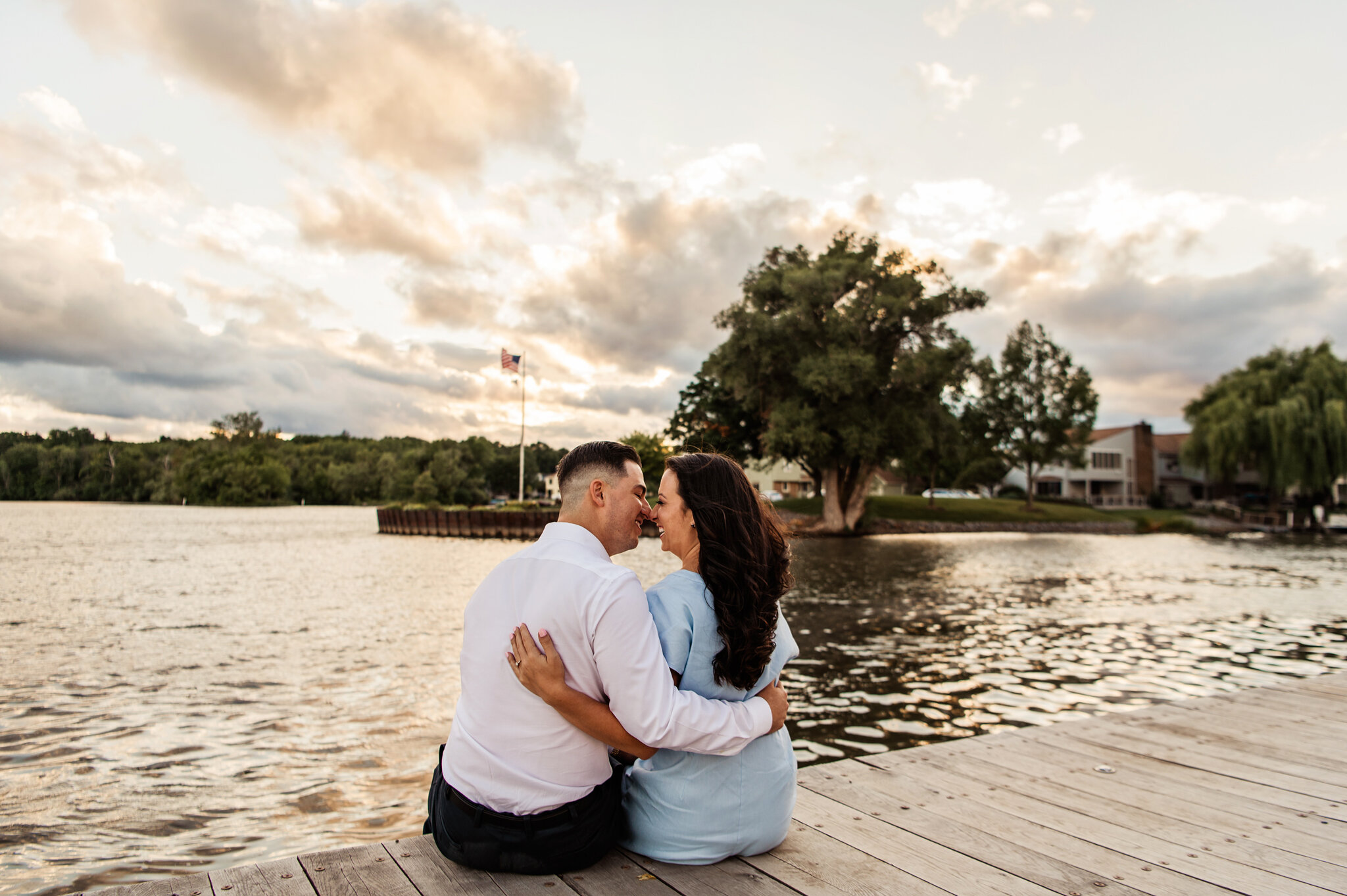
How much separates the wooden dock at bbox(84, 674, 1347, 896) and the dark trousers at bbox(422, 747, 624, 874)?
0.06 meters

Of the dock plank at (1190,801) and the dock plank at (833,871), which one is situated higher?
the dock plank at (833,871)

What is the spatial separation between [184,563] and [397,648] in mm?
19562

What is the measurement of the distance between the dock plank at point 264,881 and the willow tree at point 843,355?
3609 centimetres

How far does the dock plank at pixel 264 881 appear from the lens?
106 inches

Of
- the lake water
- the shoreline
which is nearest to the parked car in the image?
the shoreline

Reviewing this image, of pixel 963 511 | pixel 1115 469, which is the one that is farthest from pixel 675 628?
pixel 1115 469

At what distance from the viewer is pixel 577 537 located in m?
2.49

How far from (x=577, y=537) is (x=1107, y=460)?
3538 inches

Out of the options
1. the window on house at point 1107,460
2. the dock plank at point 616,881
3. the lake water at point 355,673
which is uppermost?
the window on house at point 1107,460

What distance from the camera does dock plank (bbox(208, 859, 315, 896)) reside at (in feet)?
8.85

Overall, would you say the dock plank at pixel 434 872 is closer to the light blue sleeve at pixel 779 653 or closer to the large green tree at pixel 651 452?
the light blue sleeve at pixel 779 653

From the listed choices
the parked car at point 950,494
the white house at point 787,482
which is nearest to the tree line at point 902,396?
the parked car at point 950,494

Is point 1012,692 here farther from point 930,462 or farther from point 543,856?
point 930,462

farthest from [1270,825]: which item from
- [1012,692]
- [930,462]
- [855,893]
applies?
[930,462]
